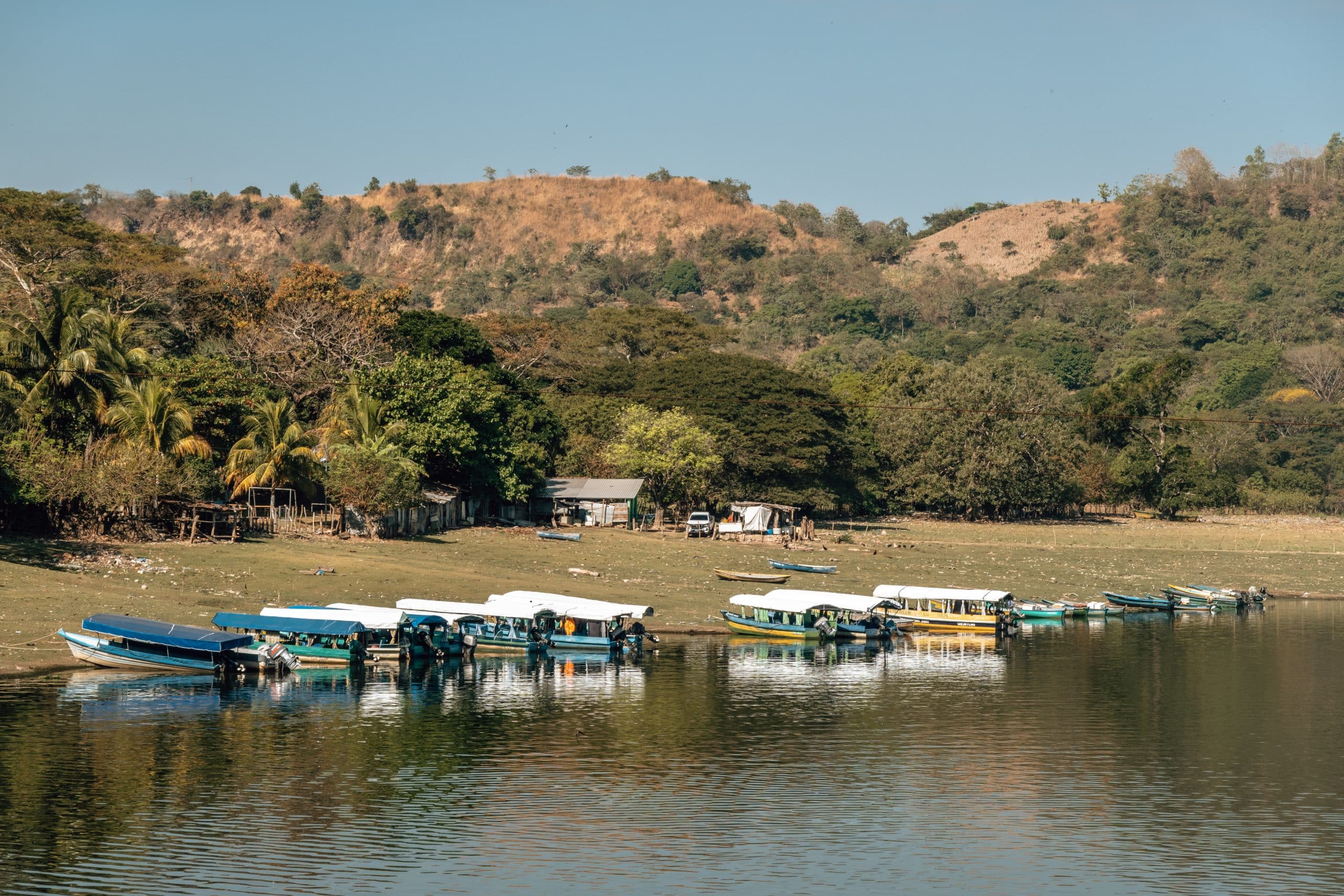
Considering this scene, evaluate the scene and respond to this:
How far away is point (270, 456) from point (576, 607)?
30.8 meters

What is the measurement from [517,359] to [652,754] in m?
110

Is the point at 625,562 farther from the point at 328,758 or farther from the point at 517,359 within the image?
the point at 517,359

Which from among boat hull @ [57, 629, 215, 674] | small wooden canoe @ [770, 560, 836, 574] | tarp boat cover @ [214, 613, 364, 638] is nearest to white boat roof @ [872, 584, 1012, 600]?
small wooden canoe @ [770, 560, 836, 574]

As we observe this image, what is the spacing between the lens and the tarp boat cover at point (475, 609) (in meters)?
66.5

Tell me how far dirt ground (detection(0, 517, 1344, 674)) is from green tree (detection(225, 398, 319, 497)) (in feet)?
22.0

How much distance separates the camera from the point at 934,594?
8156 centimetres

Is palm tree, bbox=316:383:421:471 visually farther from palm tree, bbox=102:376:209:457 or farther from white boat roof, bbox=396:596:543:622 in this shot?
white boat roof, bbox=396:596:543:622

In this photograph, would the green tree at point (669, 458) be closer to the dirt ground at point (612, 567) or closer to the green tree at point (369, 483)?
the dirt ground at point (612, 567)

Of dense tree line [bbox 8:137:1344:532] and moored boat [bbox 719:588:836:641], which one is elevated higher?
dense tree line [bbox 8:137:1344:532]

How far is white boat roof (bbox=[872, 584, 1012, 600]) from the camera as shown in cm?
8069

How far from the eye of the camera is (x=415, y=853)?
34.9 m

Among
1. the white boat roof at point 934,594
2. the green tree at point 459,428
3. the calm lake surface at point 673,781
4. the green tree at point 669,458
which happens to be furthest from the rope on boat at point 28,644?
the green tree at point 669,458

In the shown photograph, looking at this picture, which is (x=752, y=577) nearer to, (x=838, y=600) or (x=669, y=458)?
(x=838, y=600)

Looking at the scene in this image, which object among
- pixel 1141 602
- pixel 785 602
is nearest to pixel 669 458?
pixel 1141 602
